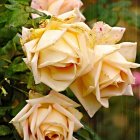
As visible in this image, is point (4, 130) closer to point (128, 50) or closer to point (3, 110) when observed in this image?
point (3, 110)

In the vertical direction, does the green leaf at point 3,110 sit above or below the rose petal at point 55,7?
below

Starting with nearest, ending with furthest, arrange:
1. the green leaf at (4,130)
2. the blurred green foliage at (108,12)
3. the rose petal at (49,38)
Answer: the rose petal at (49,38) < the green leaf at (4,130) < the blurred green foliage at (108,12)

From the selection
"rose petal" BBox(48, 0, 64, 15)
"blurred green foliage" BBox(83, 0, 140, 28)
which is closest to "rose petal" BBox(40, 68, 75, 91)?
"rose petal" BBox(48, 0, 64, 15)

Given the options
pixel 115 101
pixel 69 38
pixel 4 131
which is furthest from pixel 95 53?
pixel 115 101

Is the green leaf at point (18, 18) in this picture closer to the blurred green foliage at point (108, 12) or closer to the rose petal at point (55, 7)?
the rose petal at point (55, 7)

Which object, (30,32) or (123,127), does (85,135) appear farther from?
(123,127)

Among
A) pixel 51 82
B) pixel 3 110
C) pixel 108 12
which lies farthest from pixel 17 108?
pixel 108 12

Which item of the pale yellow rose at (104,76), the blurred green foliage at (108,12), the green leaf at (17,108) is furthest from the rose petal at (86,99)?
the blurred green foliage at (108,12)
